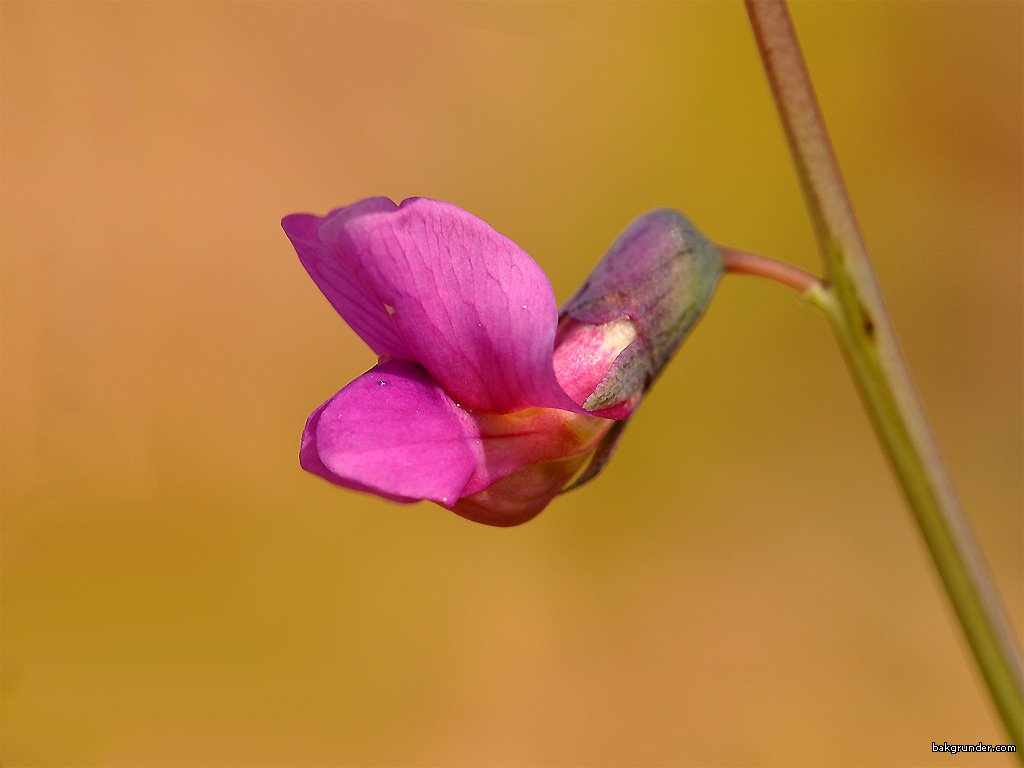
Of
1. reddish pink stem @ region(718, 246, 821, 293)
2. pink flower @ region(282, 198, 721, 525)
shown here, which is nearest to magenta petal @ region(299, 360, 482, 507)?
pink flower @ region(282, 198, 721, 525)

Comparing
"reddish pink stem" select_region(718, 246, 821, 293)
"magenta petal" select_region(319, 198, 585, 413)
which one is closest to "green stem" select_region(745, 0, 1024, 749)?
"reddish pink stem" select_region(718, 246, 821, 293)

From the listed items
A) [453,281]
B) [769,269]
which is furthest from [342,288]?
[769,269]

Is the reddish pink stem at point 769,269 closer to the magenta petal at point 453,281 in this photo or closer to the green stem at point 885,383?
the green stem at point 885,383

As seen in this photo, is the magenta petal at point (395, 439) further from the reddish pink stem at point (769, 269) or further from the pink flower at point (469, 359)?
the reddish pink stem at point (769, 269)

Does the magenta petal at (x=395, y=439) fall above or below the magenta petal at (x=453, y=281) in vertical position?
below

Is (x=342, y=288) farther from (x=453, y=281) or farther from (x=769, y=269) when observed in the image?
(x=769, y=269)

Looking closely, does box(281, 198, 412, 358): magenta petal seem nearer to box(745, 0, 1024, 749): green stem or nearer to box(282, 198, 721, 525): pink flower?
box(282, 198, 721, 525): pink flower

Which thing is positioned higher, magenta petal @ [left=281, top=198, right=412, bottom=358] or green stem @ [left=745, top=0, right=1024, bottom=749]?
magenta petal @ [left=281, top=198, right=412, bottom=358]

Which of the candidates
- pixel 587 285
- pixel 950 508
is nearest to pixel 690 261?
pixel 587 285

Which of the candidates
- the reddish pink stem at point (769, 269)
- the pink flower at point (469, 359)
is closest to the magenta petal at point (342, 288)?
the pink flower at point (469, 359)

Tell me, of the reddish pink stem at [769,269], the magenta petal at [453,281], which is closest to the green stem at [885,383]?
the reddish pink stem at [769,269]
